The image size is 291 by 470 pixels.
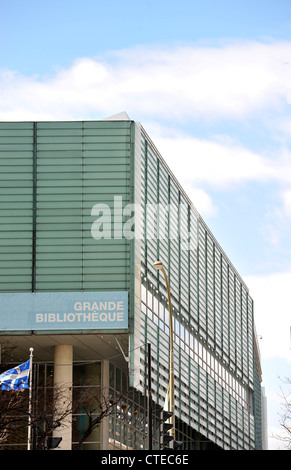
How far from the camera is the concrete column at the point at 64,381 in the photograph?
59.7m

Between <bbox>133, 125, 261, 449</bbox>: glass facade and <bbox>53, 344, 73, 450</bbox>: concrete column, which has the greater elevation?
<bbox>133, 125, 261, 449</bbox>: glass facade

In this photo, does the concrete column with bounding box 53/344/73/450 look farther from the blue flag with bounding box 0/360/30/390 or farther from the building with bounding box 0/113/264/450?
the blue flag with bounding box 0/360/30/390

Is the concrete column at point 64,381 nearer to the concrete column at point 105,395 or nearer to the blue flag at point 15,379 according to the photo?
the concrete column at point 105,395

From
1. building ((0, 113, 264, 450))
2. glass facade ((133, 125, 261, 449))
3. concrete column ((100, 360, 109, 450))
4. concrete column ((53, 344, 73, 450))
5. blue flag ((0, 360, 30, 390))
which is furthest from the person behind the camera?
glass facade ((133, 125, 261, 449))

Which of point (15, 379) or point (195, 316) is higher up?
point (195, 316)

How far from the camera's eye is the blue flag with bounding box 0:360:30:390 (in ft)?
139
